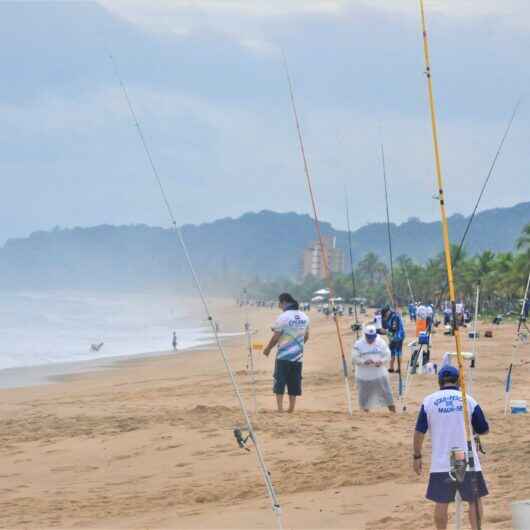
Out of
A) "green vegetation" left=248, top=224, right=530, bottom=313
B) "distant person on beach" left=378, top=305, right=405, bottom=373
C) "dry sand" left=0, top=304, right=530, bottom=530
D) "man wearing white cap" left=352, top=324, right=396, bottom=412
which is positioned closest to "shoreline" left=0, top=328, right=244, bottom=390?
"green vegetation" left=248, top=224, right=530, bottom=313

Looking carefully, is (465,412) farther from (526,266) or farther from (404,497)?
(526,266)

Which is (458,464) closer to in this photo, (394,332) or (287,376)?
(287,376)

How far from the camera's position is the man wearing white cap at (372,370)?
1360 centimetres

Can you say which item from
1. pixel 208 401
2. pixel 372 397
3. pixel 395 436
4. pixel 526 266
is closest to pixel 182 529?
pixel 395 436

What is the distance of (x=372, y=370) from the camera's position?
45.1ft

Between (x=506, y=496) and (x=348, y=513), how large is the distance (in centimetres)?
120

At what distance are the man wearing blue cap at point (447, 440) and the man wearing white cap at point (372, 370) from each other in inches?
253

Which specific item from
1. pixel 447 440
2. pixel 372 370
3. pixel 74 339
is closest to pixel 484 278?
pixel 74 339

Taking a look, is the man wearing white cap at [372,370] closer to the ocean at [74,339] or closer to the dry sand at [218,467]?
the dry sand at [218,467]

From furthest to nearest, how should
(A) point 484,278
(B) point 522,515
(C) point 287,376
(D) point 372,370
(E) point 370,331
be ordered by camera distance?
(A) point 484,278 < (C) point 287,376 < (D) point 372,370 < (E) point 370,331 < (B) point 522,515

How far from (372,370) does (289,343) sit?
108cm

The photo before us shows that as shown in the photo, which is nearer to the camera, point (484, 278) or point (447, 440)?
point (447, 440)

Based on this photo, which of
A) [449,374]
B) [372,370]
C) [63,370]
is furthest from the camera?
[63,370]

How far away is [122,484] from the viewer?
10.5m
